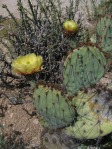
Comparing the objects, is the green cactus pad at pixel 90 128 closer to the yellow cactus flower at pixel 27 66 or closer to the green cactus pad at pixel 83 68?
the green cactus pad at pixel 83 68

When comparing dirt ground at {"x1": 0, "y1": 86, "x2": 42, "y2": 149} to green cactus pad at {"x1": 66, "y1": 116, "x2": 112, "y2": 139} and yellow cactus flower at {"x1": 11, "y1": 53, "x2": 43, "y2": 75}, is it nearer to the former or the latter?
green cactus pad at {"x1": 66, "y1": 116, "x2": 112, "y2": 139}

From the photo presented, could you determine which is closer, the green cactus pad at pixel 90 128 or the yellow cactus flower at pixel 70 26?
the green cactus pad at pixel 90 128

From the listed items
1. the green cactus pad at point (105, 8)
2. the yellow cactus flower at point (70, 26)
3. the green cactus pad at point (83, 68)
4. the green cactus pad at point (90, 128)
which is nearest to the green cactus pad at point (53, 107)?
the green cactus pad at point (90, 128)

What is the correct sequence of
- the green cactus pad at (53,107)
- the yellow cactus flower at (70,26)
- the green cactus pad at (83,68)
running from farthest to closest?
the yellow cactus flower at (70,26) < the green cactus pad at (83,68) < the green cactus pad at (53,107)

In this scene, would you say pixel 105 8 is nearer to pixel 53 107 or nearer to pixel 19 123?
pixel 19 123

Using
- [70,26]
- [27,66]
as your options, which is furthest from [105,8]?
[27,66]

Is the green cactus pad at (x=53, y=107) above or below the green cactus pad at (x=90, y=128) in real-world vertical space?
above

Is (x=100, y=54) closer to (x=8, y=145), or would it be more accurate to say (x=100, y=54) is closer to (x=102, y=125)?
(x=102, y=125)
